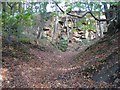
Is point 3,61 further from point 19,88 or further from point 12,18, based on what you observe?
point 19,88

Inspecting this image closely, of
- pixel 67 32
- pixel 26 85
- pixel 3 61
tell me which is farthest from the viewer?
pixel 67 32

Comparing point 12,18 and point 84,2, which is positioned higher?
point 84,2

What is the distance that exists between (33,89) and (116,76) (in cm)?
277

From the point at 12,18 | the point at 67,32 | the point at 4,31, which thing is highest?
the point at 12,18

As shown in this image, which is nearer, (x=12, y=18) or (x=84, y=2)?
(x=12, y=18)

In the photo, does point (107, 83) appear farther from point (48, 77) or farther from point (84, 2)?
point (84, 2)

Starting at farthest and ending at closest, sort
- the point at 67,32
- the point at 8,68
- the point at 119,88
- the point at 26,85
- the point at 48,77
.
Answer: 1. the point at 67,32
2. the point at 8,68
3. the point at 48,77
4. the point at 26,85
5. the point at 119,88

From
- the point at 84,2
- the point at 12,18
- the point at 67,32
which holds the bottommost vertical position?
the point at 67,32

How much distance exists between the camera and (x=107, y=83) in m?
7.36

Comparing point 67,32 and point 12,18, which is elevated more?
point 12,18

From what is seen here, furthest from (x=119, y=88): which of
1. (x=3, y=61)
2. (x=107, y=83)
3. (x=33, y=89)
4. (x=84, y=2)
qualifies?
(x=84, y=2)

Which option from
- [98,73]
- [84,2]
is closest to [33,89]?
[98,73]

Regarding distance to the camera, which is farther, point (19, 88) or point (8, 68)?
point (8, 68)

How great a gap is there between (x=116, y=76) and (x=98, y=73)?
873 mm
